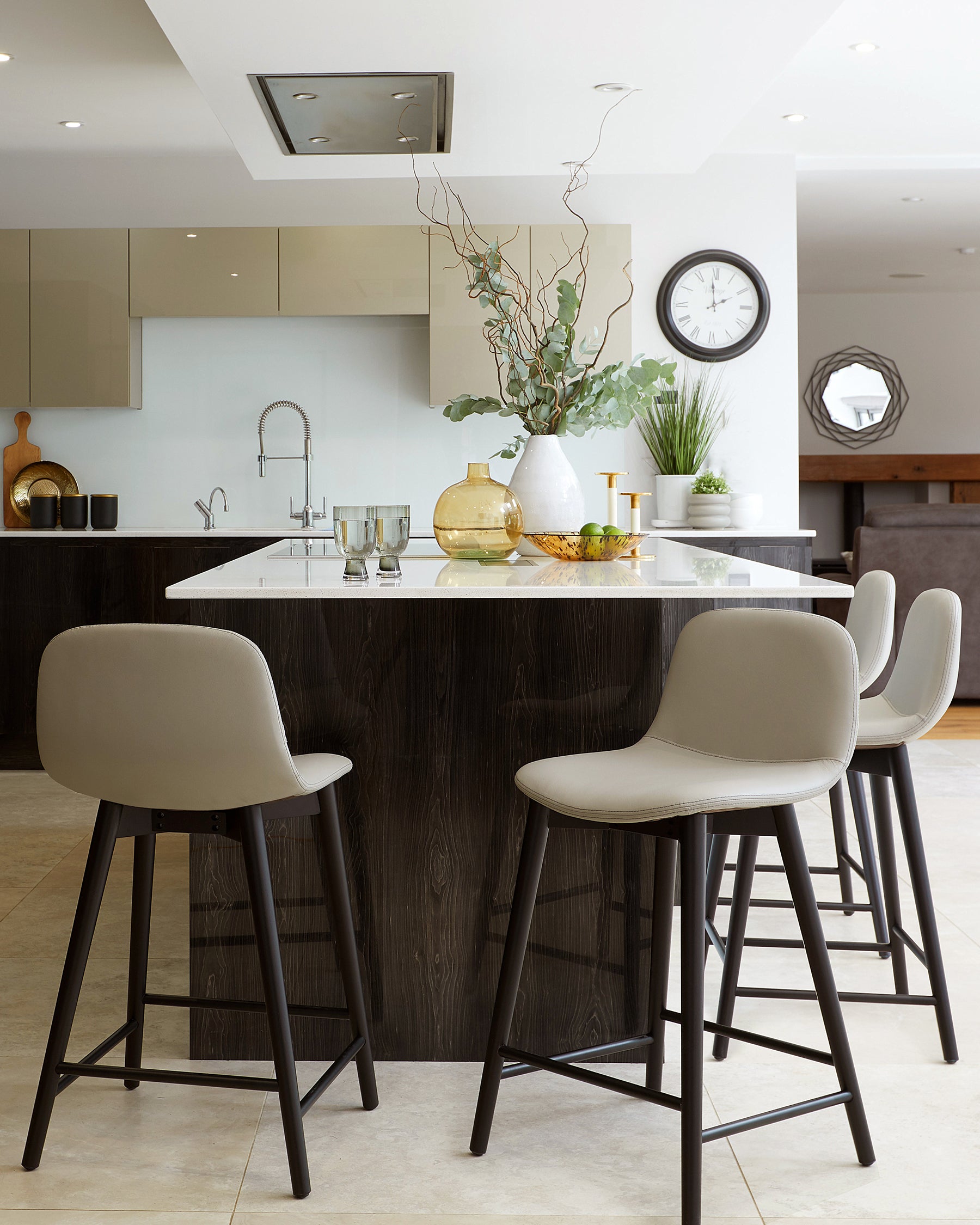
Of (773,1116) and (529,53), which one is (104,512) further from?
(773,1116)

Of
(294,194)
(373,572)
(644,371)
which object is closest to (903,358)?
(294,194)

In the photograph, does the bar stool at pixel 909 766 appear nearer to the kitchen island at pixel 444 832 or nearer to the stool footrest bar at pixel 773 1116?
the kitchen island at pixel 444 832

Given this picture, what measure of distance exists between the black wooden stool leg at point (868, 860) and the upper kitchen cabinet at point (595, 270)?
9.29 feet

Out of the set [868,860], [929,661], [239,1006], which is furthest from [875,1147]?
[239,1006]

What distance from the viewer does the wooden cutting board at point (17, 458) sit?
18.1 feet

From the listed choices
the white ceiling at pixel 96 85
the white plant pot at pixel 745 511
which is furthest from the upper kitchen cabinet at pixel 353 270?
the white plant pot at pixel 745 511

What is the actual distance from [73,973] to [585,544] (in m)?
1.41

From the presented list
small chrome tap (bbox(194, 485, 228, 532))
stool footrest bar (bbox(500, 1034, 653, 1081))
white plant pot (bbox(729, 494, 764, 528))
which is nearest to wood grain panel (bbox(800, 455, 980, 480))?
white plant pot (bbox(729, 494, 764, 528))

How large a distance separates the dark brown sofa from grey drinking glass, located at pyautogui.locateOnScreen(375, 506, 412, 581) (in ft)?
13.7

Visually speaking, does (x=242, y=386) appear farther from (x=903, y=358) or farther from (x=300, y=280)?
(x=903, y=358)

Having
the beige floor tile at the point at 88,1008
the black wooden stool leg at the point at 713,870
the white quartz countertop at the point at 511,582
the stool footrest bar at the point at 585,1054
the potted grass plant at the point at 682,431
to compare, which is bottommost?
the beige floor tile at the point at 88,1008

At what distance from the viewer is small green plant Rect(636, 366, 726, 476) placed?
554cm

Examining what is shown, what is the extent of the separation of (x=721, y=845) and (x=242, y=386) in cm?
387

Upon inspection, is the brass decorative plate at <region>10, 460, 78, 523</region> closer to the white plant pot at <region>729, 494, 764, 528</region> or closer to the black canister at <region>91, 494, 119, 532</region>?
the black canister at <region>91, 494, 119, 532</region>
